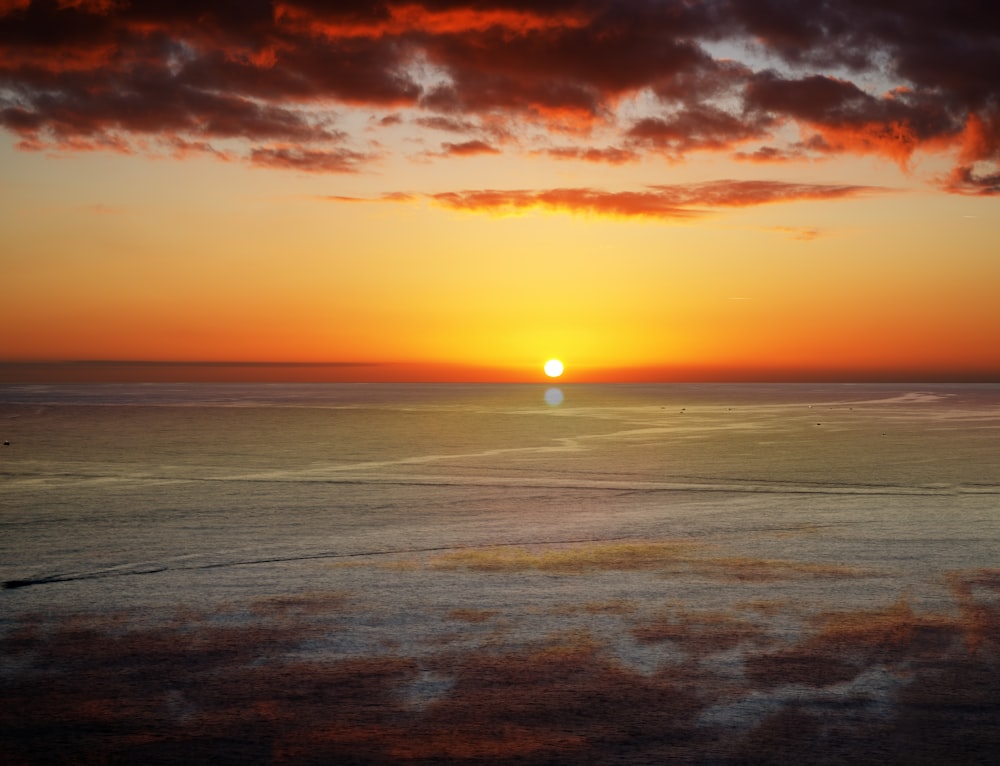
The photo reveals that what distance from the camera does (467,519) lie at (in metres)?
15.9

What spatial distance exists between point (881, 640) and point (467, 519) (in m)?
8.43

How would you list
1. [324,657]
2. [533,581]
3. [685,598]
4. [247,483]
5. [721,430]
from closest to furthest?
[324,657] → [685,598] → [533,581] → [247,483] → [721,430]

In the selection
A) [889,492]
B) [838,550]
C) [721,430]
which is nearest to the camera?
[838,550]

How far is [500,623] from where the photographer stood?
8828 millimetres

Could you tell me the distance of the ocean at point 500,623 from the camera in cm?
604

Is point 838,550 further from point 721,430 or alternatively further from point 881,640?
point 721,430

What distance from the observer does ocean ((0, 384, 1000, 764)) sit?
604 centimetres

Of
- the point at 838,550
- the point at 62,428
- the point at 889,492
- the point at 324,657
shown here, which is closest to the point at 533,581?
the point at 324,657

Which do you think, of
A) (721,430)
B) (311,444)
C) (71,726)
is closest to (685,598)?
(71,726)

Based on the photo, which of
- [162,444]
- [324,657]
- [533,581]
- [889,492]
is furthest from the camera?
[162,444]

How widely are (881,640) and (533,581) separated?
12.2ft

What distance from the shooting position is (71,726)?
6.16 m

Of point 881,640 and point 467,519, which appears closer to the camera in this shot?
point 881,640

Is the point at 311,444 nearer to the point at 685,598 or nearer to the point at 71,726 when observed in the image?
the point at 685,598
